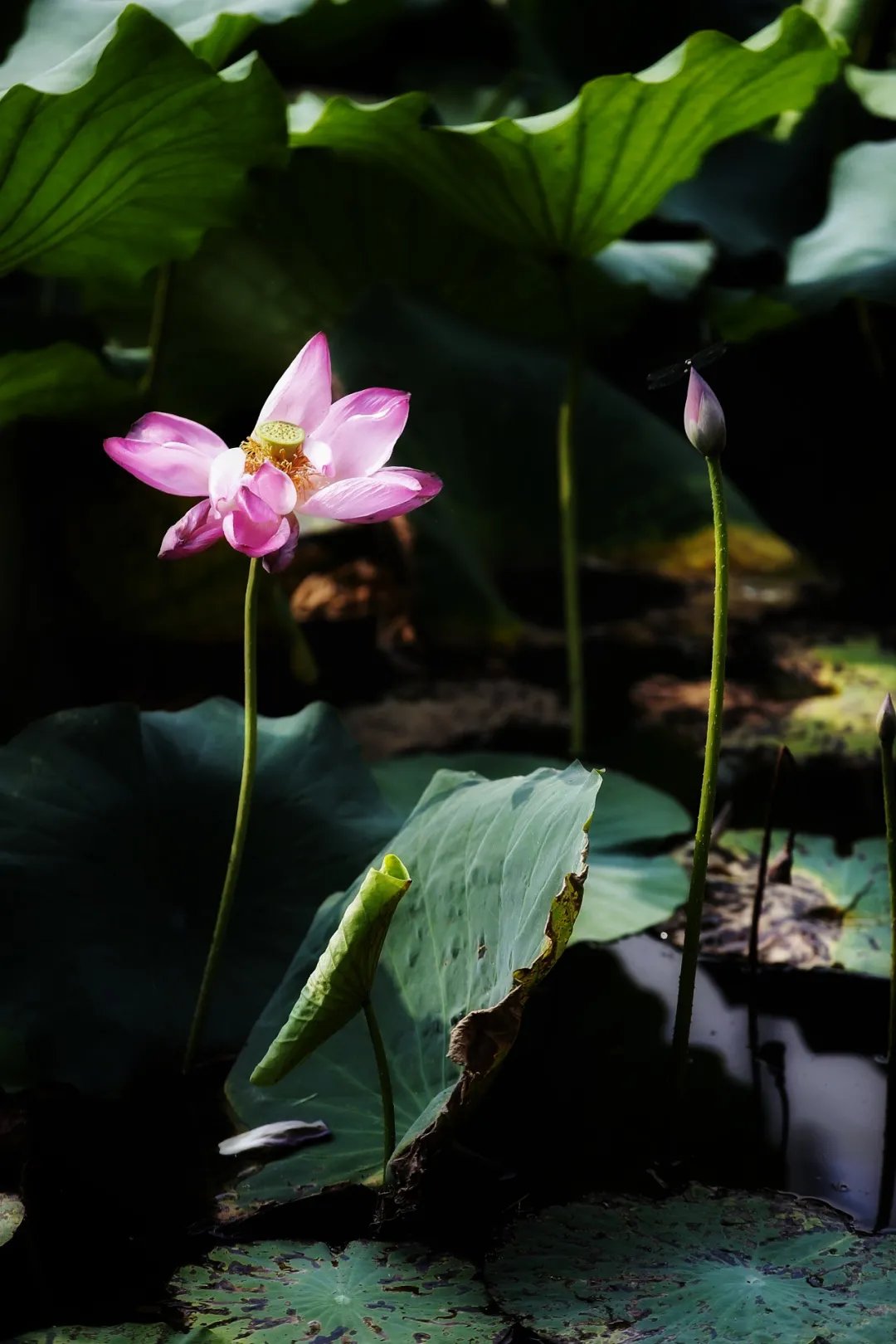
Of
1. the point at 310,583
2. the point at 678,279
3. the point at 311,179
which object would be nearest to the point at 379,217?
the point at 311,179

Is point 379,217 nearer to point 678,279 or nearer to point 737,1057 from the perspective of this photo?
point 678,279

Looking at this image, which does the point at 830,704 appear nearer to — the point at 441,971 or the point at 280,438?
the point at 441,971

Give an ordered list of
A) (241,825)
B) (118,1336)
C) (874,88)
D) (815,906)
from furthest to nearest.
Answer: (874,88) → (815,906) → (241,825) → (118,1336)

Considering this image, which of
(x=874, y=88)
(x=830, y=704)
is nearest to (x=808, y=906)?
(x=830, y=704)

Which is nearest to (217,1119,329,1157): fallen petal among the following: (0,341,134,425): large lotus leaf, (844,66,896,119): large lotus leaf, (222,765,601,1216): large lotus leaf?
Answer: (222,765,601,1216): large lotus leaf

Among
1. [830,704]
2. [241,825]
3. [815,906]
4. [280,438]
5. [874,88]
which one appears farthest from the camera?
[874,88]

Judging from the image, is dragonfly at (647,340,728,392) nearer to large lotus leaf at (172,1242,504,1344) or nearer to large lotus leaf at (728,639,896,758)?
large lotus leaf at (172,1242,504,1344)

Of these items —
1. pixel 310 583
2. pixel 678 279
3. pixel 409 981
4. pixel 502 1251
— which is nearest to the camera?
pixel 502 1251
